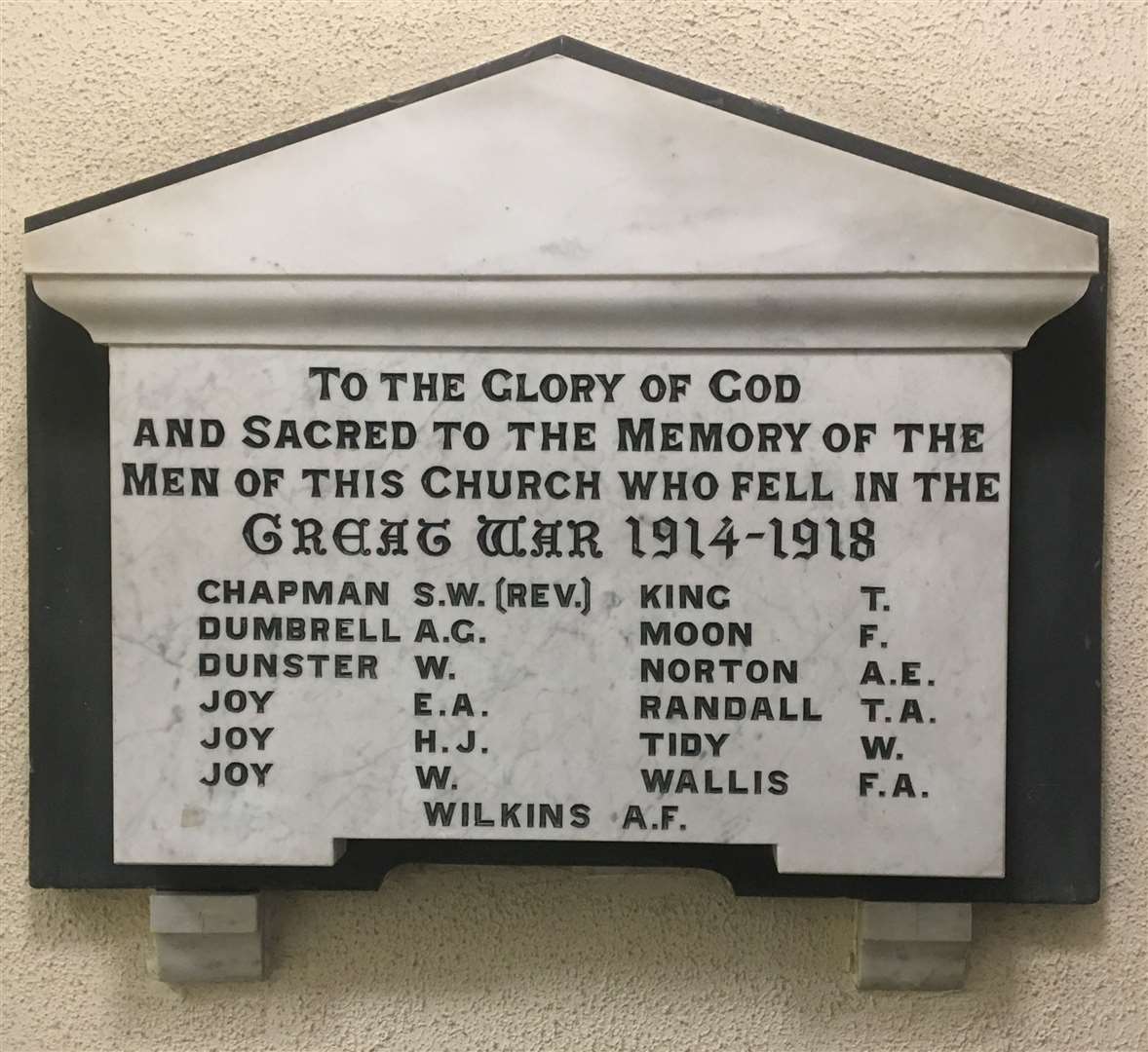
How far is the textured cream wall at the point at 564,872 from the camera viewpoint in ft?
3.00

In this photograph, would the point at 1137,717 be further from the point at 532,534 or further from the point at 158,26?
the point at 158,26

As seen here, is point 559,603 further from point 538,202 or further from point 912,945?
point 912,945

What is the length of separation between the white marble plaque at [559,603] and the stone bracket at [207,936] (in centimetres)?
9

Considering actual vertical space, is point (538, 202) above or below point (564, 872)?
above

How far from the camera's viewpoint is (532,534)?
861mm

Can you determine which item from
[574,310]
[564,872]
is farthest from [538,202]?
[564,872]

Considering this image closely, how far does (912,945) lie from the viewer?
35.9 inches

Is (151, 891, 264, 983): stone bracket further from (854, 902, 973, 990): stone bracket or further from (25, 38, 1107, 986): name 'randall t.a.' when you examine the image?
(854, 902, 973, 990): stone bracket

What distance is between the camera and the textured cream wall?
0.91m

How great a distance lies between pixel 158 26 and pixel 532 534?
2.17ft

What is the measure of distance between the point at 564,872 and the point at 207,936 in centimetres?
37

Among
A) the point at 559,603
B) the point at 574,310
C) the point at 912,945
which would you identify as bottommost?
the point at 912,945

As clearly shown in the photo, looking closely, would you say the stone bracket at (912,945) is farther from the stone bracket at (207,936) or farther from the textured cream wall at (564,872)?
the stone bracket at (207,936)

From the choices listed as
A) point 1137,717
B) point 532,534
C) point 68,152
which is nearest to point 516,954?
point 532,534
